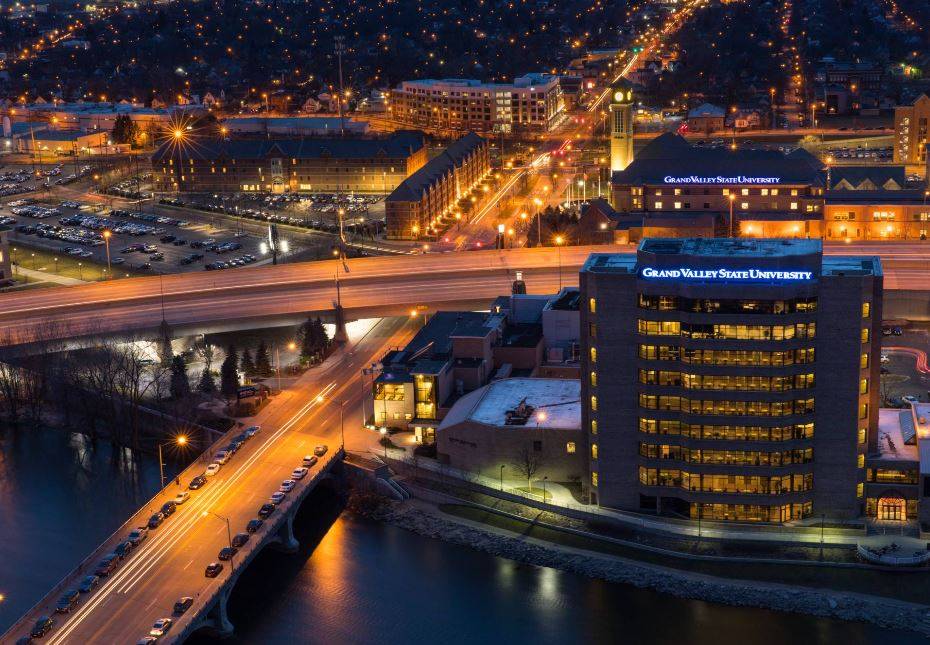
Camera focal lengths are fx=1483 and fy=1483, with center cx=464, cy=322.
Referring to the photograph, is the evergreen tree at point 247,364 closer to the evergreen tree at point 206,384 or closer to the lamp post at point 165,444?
the evergreen tree at point 206,384

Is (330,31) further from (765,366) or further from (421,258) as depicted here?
(765,366)

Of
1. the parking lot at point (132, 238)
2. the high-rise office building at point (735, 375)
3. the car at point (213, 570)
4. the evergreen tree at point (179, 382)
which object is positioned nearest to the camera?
the car at point (213, 570)

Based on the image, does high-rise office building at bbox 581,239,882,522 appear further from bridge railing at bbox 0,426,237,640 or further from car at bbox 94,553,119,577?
car at bbox 94,553,119,577

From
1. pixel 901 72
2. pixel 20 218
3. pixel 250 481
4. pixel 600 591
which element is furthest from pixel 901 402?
pixel 901 72

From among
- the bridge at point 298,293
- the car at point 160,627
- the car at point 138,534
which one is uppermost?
the bridge at point 298,293

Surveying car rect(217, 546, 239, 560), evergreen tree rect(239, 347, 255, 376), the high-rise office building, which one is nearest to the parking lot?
evergreen tree rect(239, 347, 255, 376)

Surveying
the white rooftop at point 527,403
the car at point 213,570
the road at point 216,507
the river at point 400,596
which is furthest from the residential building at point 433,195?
the car at point 213,570
